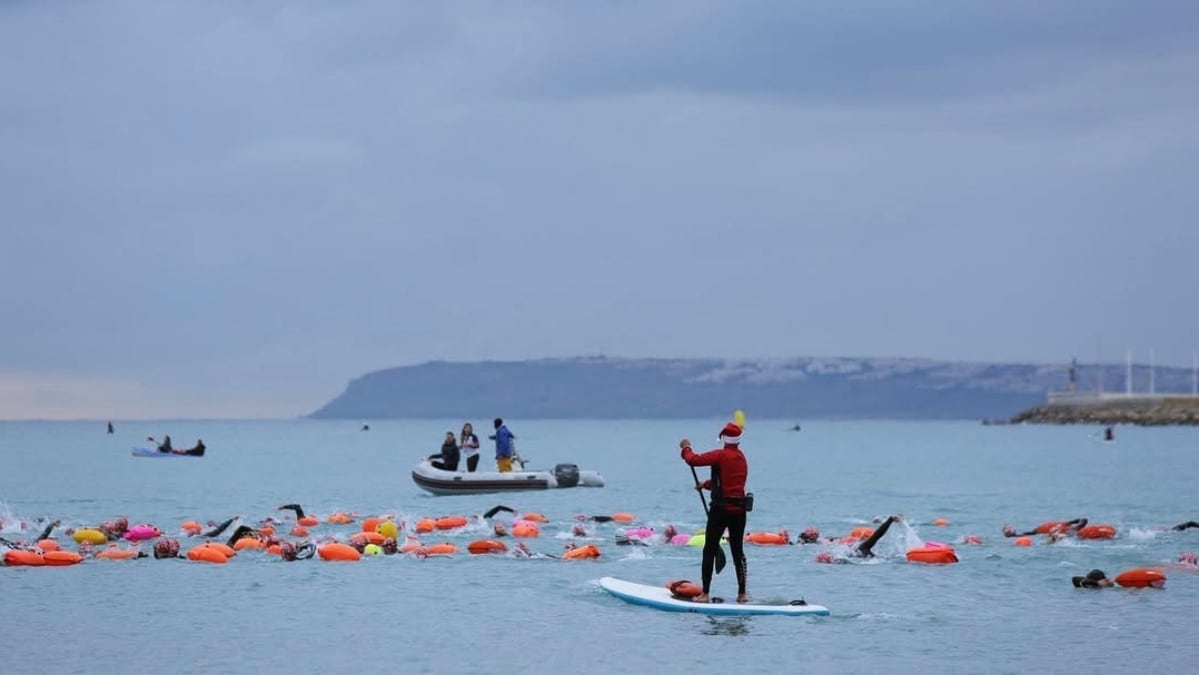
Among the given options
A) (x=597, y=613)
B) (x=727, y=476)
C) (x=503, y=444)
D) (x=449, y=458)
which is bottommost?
(x=597, y=613)

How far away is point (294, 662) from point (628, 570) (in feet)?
37.0

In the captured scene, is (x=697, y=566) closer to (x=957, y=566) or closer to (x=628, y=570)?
(x=628, y=570)

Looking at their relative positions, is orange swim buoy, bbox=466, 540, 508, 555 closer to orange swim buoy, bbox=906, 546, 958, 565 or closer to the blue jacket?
orange swim buoy, bbox=906, 546, 958, 565

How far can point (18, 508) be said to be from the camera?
5988 centimetres

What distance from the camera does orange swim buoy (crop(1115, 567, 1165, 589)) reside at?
97.0 ft

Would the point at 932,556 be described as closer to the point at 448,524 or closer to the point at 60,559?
the point at 448,524

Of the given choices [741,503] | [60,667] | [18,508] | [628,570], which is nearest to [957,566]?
[628,570]

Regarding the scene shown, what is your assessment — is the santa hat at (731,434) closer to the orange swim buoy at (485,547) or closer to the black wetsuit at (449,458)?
the orange swim buoy at (485,547)

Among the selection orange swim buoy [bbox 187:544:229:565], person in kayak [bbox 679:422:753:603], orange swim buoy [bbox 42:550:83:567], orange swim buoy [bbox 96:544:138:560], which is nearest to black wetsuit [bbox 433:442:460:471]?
orange swim buoy [bbox 96:544:138:560]

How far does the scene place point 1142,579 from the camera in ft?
97.3

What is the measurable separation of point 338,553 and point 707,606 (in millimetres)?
11395

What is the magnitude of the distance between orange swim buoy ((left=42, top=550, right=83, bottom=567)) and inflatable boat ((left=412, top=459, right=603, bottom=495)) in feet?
68.4

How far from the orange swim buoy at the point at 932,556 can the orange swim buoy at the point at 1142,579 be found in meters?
4.60

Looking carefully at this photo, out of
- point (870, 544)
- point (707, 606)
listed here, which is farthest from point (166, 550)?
point (870, 544)
